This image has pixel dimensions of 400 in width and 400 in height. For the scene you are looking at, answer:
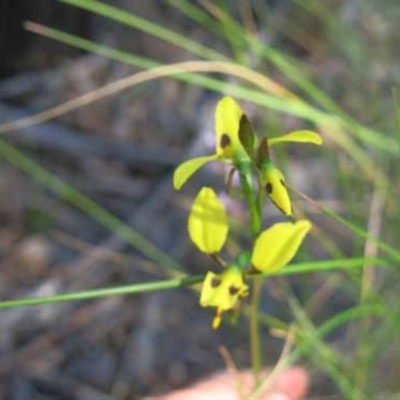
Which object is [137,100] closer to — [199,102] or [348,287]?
[199,102]

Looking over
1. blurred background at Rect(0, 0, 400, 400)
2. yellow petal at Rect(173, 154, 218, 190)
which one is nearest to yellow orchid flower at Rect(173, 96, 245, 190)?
yellow petal at Rect(173, 154, 218, 190)

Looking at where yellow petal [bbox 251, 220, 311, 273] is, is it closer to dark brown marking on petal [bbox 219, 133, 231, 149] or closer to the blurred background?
dark brown marking on petal [bbox 219, 133, 231, 149]

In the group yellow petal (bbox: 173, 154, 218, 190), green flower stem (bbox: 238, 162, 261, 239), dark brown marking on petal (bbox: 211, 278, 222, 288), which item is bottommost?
dark brown marking on petal (bbox: 211, 278, 222, 288)

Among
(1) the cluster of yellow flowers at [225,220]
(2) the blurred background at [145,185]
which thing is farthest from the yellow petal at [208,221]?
(2) the blurred background at [145,185]

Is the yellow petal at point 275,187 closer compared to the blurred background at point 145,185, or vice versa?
the yellow petal at point 275,187

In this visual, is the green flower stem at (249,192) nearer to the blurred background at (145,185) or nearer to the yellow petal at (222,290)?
the yellow petal at (222,290)

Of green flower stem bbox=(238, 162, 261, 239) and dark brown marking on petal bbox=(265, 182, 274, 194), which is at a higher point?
green flower stem bbox=(238, 162, 261, 239)
